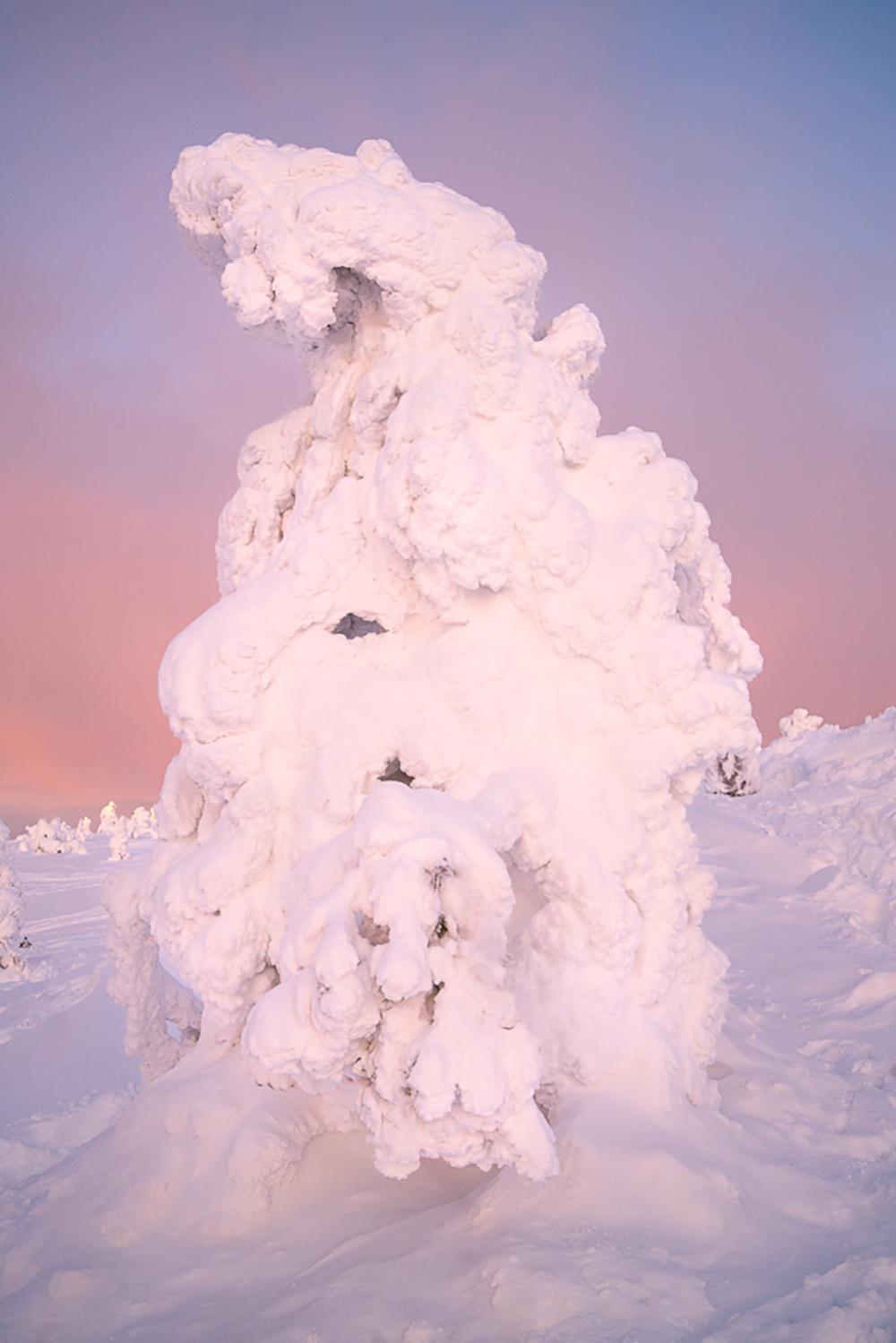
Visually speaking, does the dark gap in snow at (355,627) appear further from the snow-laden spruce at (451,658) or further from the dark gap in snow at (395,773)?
the dark gap in snow at (395,773)

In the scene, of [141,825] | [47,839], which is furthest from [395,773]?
[141,825]

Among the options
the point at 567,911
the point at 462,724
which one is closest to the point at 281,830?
the point at 462,724

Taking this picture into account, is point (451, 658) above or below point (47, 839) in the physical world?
below

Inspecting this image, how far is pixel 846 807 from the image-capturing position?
642 inches

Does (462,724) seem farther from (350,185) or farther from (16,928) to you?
(16,928)

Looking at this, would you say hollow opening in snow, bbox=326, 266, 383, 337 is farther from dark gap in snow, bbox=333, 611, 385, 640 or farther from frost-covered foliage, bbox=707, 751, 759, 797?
frost-covered foliage, bbox=707, 751, 759, 797

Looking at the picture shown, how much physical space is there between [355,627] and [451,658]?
1.84m

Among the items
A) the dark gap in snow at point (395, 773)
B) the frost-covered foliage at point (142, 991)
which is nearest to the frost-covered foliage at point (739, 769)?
the dark gap in snow at point (395, 773)

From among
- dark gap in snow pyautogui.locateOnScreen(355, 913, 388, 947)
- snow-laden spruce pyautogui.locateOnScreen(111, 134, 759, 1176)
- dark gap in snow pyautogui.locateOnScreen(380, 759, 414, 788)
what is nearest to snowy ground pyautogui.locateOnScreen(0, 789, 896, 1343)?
snow-laden spruce pyautogui.locateOnScreen(111, 134, 759, 1176)

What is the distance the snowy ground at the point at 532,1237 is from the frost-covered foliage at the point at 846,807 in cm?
518

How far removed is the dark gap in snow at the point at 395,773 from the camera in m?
6.89

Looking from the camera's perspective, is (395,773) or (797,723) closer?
(395,773)

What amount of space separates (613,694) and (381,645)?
1.99m

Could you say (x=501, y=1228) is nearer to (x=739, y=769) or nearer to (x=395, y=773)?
(x=395, y=773)
